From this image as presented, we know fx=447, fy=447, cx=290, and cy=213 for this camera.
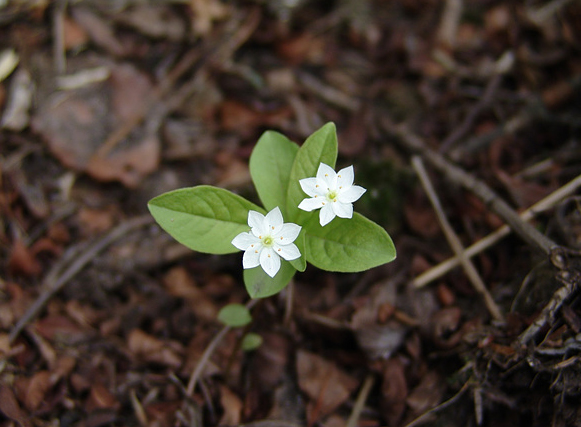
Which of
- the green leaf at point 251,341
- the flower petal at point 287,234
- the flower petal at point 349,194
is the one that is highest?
the flower petal at point 349,194

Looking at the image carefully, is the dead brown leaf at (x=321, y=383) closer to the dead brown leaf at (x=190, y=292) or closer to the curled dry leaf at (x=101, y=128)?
the dead brown leaf at (x=190, y=292)

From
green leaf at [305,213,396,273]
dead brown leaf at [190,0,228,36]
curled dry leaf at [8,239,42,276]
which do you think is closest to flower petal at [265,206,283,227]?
green leaf at [305,213,396,273]

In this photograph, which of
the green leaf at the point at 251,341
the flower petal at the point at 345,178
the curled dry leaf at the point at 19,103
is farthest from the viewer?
the curled dry leaf at the point at 19,103

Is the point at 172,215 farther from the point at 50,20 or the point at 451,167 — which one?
the point at 50,20

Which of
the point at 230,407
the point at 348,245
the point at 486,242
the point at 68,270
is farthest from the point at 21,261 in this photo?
the point at 486,242

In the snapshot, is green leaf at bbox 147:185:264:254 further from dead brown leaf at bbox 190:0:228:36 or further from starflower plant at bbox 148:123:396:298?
dead brown leaf at bbox 190:0:228:36

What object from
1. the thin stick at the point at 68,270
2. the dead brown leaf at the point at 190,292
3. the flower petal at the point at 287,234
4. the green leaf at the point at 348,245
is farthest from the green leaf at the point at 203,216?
the thin stick at the point at 68,270

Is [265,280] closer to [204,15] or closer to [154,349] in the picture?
[154,349]

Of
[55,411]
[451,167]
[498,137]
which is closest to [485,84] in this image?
[498,137]
